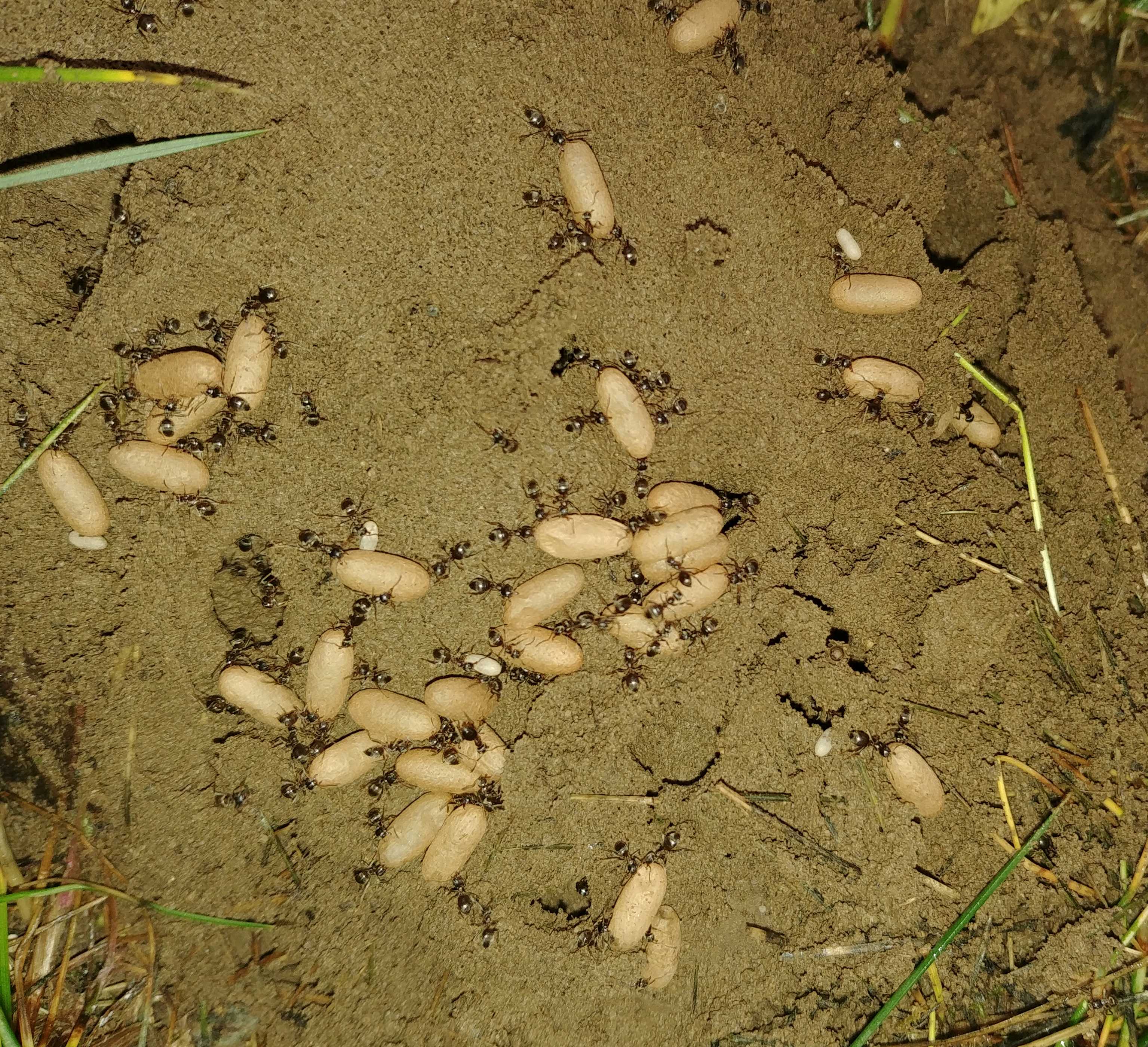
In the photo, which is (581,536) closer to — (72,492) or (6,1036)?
(72,492)

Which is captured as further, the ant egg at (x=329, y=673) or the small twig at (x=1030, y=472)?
the small twig at (x=1030, y=472)

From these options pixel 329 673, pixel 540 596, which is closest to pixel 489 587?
pixel 540 596

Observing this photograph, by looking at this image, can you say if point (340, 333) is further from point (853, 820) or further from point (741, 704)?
point (853, 820)

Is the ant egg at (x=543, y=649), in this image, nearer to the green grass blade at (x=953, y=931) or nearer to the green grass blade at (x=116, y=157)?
the green grass blade at (x=953, y=931)

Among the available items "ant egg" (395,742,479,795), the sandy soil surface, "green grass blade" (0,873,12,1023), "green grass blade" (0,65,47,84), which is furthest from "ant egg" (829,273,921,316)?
"green grass blade" (0,873,12,1023)

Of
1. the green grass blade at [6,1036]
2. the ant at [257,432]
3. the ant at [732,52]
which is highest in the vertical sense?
the ant at [732,52]

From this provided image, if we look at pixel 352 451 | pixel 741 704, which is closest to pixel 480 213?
pixel 352 451

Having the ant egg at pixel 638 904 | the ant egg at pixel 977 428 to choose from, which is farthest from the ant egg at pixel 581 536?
the ant egg at pixel 977 428

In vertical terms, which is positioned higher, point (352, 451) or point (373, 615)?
point (352, 451)
